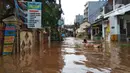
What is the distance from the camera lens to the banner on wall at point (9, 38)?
16391 mm

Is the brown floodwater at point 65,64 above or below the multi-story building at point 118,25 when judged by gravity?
below

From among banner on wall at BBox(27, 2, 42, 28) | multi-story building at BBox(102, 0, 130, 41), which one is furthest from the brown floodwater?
multi-story building at BBox(102, 0, 130, 41)

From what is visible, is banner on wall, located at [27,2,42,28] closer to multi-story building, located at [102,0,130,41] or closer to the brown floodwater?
the brown floodwater

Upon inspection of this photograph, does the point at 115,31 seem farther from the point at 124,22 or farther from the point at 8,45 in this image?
the point at 8,45

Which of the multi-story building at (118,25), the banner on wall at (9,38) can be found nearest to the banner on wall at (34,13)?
the banner on wall at (9,38)

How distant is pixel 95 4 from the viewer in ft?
367

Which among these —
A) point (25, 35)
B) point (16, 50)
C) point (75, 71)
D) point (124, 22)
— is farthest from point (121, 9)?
point (75, 71)

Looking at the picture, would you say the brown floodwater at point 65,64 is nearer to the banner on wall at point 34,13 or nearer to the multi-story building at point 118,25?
the banner on wall at point 34,13

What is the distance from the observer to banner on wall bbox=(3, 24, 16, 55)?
1639 cm

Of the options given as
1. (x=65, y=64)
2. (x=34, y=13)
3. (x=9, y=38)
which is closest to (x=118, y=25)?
(x=34, y=13)

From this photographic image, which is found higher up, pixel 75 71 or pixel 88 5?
pixel 88 5

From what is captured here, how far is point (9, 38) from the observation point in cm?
1670

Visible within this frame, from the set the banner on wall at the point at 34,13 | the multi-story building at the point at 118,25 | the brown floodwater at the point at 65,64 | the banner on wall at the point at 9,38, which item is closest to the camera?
the brown floodwater at the point at 65,64

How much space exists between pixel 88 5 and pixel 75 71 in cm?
10671
